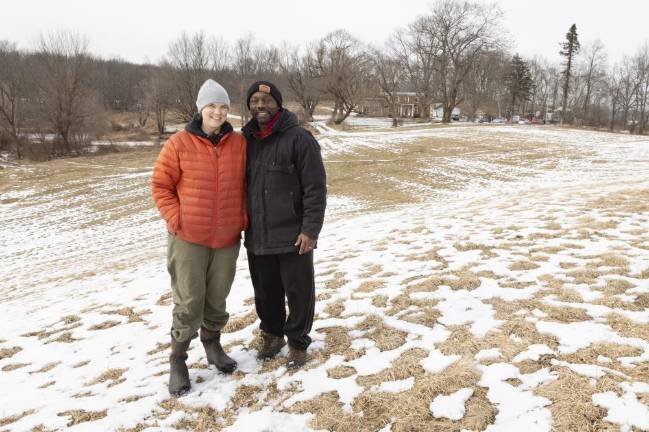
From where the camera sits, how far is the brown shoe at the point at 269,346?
134 inches

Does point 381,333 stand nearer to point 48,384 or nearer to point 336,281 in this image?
point 336,281

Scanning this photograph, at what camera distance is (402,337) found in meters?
3.49

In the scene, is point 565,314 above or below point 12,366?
above

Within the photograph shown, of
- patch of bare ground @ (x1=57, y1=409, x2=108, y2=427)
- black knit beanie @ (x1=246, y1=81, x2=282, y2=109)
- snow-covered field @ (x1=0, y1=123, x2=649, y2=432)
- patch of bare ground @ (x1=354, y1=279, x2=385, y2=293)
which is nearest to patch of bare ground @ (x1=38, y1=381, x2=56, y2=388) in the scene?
snow-covered field @ (x1=0, y1=123, x2=649, y2=432)

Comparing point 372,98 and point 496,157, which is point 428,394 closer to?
point 496,157

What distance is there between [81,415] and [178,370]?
0.68 metres

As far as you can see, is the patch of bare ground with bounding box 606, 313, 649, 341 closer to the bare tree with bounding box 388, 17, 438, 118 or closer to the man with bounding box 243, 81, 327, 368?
the man with bounding box 243, 81, 327, 368

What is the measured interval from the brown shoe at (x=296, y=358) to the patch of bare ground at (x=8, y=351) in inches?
126

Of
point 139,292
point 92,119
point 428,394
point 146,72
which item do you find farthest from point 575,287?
point 146,72

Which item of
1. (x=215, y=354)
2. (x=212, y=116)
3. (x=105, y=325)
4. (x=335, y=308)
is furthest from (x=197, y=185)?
(x=105, y=325)

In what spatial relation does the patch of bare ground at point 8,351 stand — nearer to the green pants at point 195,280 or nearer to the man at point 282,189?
the green pants at point 195,280

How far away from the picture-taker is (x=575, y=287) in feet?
13.7

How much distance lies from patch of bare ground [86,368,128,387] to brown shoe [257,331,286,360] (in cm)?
117

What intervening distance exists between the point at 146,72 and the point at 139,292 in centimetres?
8618
